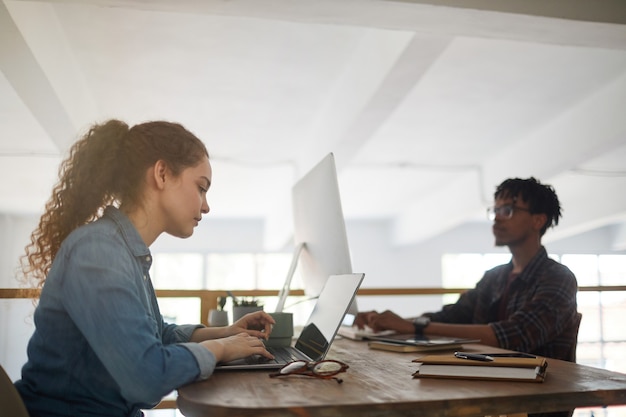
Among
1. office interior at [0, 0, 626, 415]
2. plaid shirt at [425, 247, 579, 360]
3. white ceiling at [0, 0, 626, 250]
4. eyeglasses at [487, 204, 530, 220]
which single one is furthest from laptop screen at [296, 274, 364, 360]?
white ceiling at [0, 0, 626, 250]

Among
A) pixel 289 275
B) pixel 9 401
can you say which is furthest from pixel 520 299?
pixel 9 401

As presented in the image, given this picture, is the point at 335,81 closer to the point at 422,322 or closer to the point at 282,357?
the point at 422,322

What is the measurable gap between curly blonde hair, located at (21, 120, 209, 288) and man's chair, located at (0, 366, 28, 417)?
39 cm

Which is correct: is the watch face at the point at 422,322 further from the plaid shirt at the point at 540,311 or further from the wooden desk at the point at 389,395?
the wooden desk at the point at 389,395

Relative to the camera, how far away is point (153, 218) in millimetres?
1242

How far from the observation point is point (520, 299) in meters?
2.00

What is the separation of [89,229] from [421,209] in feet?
27.1

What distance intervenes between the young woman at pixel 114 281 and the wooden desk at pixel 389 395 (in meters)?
0.08

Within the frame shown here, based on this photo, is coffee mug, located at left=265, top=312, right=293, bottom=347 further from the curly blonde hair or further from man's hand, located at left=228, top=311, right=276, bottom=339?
the curly blonde hair

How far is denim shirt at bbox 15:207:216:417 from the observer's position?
0.94m

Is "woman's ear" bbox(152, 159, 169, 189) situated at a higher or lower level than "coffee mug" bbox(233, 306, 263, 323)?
higher

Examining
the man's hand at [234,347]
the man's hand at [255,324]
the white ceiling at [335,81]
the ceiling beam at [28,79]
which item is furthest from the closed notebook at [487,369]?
the ceiling beam at [28,79]

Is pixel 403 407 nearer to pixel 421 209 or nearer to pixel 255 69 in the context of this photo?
pixel 255 69

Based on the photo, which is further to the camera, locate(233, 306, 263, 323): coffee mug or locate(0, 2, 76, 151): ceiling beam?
locate(0, 2, 76, 151): ceiling beam
